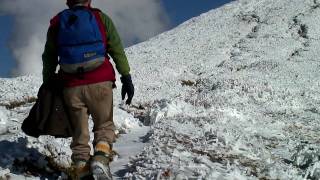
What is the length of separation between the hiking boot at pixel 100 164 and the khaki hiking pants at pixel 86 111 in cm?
19

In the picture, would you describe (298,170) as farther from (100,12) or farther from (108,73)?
(100,12)

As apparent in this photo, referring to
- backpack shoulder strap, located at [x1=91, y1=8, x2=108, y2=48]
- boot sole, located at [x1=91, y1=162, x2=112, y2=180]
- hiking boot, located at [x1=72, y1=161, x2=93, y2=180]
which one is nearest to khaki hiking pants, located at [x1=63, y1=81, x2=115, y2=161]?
hiking boot, located at [x1=72, y1=161, x2=93, y2=180]

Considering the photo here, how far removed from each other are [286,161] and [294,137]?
2.99 m

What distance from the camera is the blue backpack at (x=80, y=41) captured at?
7680 mm

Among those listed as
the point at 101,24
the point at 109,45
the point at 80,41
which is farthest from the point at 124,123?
the point at 80,41

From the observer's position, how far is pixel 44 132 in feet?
27.6

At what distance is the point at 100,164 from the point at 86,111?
3.32 feet

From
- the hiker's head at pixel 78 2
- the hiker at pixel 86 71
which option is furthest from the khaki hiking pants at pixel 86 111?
the hiker's head at pixel 78 2

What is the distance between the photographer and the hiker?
25.2 feet

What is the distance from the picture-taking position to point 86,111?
319 inches

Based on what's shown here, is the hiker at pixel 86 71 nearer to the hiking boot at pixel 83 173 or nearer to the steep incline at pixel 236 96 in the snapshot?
the hiking boot at pixel 83 173

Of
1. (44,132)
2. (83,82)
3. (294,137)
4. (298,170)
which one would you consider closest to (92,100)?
(83,82)

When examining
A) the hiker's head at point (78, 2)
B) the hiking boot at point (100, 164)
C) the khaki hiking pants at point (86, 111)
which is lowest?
the hiking boot at point (100, 164)

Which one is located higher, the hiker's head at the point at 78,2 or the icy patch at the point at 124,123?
the hiker's head at the point at 78,2
